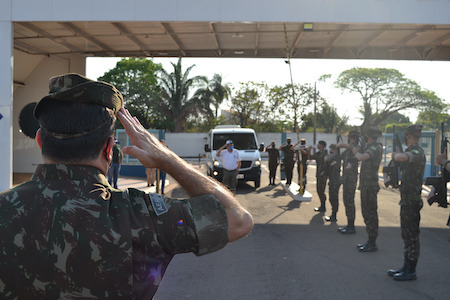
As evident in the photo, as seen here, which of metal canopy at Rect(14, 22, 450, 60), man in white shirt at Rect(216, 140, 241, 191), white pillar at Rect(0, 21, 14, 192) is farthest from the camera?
man in white shirt at Rect(216, 140, 241, 191)

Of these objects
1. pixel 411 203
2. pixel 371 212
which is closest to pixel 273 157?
pixel 371 212

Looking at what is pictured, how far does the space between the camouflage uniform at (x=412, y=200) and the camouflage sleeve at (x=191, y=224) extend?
4902 millimetres

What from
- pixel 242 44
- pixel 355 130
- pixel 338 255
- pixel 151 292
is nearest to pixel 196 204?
pixel 151 292

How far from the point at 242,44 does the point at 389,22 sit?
5.26 meters

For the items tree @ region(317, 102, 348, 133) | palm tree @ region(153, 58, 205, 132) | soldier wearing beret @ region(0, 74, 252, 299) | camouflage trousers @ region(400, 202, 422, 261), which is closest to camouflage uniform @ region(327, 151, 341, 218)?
camouflage trousers @ region(400, 202, 422, 261)

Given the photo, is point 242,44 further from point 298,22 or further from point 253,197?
point 253,197

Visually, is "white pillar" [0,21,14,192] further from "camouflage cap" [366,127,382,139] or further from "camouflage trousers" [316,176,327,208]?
"camouflage cap" [366,127,382,139]

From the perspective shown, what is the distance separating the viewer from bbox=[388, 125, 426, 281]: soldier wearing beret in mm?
5492

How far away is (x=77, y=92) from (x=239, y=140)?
15.7 meters

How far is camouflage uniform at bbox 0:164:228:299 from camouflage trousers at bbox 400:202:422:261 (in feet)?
16.2

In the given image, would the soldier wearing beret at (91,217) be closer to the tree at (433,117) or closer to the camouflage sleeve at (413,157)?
the camouflage sleeve at (413,157)

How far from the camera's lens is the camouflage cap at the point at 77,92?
1.32m

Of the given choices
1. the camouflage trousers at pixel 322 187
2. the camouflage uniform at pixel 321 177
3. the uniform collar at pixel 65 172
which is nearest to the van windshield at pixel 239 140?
the camouflage uniform at pixel 321 177

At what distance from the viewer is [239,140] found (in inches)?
670
